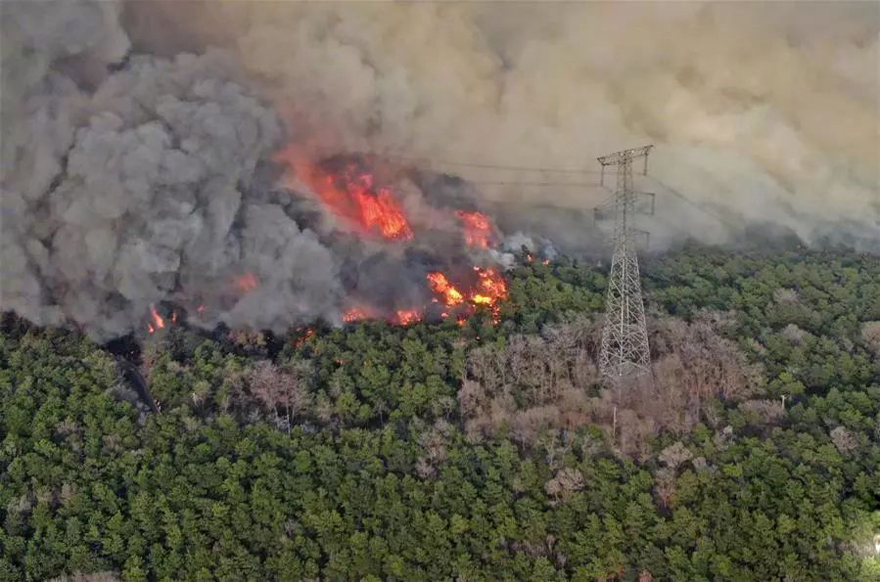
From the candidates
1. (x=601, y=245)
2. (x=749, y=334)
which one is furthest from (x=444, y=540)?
(x=601, y=245)

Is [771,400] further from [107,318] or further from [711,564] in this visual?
[107,318]

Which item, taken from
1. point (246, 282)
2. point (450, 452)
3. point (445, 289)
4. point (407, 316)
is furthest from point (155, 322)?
point (450, 452)

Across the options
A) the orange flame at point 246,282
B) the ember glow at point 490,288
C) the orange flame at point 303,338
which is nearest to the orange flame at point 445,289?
the ember glow at point 490,288

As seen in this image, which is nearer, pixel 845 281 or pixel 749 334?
pixel 749 334

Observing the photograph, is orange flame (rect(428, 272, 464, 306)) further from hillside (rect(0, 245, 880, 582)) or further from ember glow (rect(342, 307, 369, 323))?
ember glow (rect(342, 307, 369, 323))

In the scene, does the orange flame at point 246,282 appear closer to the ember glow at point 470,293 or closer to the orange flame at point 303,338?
the orange flame at point 303,338

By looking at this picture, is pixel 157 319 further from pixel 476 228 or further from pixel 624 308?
pixel 624 308
